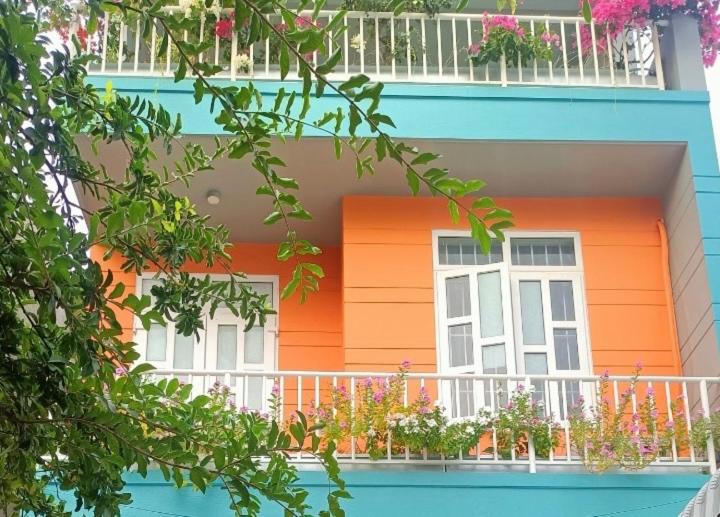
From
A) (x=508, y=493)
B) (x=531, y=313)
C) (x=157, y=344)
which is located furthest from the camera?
(x=157, y=344)

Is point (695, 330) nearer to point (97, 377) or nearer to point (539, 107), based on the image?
point (539, 107)

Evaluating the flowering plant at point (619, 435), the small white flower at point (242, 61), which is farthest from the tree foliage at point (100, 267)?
the small white flower at point (242, 61)

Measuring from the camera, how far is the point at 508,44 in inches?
374

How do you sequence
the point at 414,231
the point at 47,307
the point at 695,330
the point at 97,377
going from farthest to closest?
the point at 414,231, the point at 695,330, the point at 97,377, the point at 47,307

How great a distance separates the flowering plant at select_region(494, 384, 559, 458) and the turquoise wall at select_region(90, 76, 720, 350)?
2056 mm

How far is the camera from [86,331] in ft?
10.9

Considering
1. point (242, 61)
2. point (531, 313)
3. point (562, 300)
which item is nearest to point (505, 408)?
point (531, 313)

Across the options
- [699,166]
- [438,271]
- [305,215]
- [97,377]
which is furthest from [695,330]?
[97,377]

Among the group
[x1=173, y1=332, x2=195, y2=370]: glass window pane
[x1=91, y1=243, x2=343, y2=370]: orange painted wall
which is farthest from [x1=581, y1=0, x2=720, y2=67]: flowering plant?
[x1=173, y1=332, x2=195, y2=370]: glass window pane

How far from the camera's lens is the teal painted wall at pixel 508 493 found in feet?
26.5

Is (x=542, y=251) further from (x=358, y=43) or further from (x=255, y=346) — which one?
(x=255, y=346)

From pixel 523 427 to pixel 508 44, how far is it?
2.97m

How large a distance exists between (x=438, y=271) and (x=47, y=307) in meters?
6.44

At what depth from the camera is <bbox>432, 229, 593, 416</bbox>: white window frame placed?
925cm
